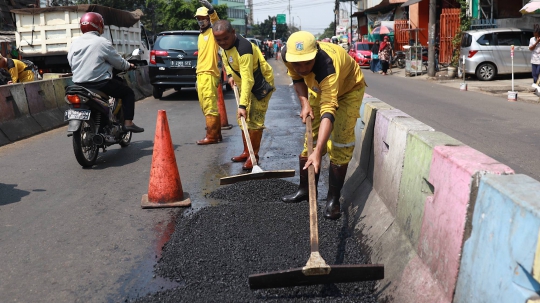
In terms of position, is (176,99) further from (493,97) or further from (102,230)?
(102,230)

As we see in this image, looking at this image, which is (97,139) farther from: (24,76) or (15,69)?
(24,76)

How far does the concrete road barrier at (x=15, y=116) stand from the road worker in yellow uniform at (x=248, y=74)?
417 centimetres

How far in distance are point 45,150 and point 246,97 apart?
3.58 metres

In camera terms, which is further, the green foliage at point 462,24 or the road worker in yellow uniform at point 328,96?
the green foliage at point 462,24

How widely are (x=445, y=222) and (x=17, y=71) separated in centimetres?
1089

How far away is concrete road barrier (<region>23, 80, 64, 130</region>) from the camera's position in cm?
977

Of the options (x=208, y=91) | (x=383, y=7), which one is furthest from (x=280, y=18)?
(x=208, y=91)

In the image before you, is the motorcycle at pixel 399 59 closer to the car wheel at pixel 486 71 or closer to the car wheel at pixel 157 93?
the car wheel at pixel 486 71

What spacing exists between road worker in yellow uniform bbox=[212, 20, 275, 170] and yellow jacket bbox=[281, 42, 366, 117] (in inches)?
72.9

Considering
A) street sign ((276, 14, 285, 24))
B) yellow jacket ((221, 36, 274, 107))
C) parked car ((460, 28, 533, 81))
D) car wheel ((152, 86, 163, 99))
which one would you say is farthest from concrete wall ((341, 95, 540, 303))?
street sign ((276, 14, 285, 24))

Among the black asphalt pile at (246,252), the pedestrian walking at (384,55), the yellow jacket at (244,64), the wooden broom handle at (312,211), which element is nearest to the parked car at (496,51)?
the pedestrian walking at (384,55)

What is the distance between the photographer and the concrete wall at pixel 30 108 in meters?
8.85

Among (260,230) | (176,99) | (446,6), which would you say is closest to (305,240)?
(260,230)

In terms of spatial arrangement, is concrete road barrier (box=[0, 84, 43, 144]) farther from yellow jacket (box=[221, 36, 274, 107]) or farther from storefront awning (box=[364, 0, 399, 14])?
storefront awning (box=[364, 0, 399, 14])
